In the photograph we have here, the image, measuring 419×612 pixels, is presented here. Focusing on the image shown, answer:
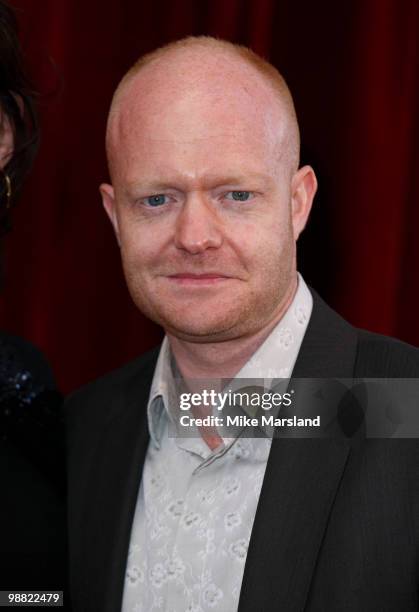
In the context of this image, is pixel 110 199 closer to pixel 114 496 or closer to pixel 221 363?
pixel 221 363

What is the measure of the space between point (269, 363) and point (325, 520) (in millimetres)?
297

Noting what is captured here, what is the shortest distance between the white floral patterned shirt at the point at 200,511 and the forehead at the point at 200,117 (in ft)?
0.94

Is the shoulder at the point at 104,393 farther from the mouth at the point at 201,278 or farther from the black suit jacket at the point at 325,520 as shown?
the mouth at the point at 201,278

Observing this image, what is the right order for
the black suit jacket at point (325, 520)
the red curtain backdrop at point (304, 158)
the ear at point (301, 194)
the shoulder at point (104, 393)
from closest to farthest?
the black suit jacket at point (325, 520)
the ear at point (301, 194)
the shoulder at point (104, 393)
the red curtain backdrop at point (304, 158)

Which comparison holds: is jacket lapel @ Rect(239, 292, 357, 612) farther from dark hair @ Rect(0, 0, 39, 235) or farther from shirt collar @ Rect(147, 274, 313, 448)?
dark hair @ Rect(0, 0, 39, 235)

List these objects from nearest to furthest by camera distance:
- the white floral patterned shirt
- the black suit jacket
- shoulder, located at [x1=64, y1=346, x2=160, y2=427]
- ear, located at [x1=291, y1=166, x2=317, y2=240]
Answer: the black suit jacket, the white floral patterned shirt, ear, located at [x1=291, y1=166, x2=317, y2=240], shoulder, located at [x1=64, y1=346, x2=160, y2=427]

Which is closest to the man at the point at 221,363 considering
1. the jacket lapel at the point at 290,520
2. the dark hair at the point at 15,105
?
the jacket lapel at the point at 290,520

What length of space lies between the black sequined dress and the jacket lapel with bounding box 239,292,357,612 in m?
0.41

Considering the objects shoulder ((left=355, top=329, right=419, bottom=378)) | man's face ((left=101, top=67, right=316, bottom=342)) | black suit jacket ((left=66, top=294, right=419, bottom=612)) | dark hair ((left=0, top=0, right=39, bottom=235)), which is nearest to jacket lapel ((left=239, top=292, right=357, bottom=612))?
black suit jacket ((left=66, top=294, right=419, bottom=612))

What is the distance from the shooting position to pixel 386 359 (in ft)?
4.46

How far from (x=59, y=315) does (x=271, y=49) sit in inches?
34.3

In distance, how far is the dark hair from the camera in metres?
1.57

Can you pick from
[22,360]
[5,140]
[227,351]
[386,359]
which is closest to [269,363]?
[227,351]

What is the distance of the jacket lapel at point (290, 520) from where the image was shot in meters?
1.21
